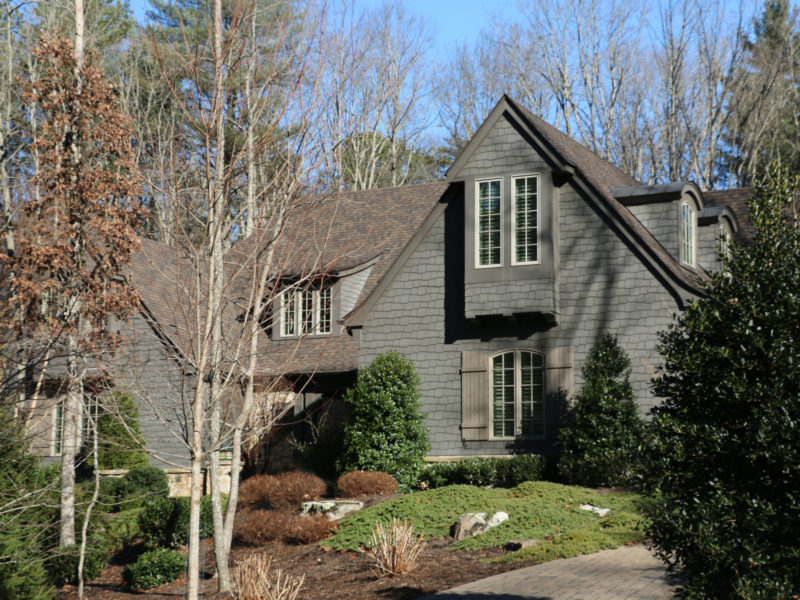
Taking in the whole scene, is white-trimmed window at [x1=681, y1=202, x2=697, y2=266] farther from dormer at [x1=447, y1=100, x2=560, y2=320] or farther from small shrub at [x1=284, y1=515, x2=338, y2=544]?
small shrub at [x1=284, y1=515, x2=338, y2=544]

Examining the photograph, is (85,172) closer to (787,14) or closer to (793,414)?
(793,414)

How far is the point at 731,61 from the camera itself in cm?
3453

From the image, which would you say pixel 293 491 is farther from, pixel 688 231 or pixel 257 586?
pixel 688 231

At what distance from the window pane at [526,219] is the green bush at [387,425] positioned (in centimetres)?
345

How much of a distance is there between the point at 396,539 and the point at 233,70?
639 centimetres

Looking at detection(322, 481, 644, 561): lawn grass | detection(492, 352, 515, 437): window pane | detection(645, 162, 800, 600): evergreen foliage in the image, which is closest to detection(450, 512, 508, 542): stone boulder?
detection(322, 481, 644, 561): lawn grass

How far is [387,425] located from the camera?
1806 centimetres

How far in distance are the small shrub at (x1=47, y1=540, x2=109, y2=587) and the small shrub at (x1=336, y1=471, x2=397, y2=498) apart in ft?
14.7

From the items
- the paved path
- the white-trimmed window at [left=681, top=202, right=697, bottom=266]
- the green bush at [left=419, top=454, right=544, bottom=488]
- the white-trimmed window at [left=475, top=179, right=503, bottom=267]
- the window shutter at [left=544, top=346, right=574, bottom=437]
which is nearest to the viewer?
the paved path

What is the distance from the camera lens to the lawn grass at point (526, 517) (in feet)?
40.2

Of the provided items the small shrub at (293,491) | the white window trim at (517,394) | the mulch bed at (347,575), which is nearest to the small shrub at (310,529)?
the mulch bed at (347,575)

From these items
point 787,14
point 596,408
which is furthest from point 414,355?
point 787,14

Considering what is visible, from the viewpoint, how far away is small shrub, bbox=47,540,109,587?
48.4 ft

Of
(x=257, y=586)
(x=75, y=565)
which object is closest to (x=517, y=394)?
(x=257, y=586)
